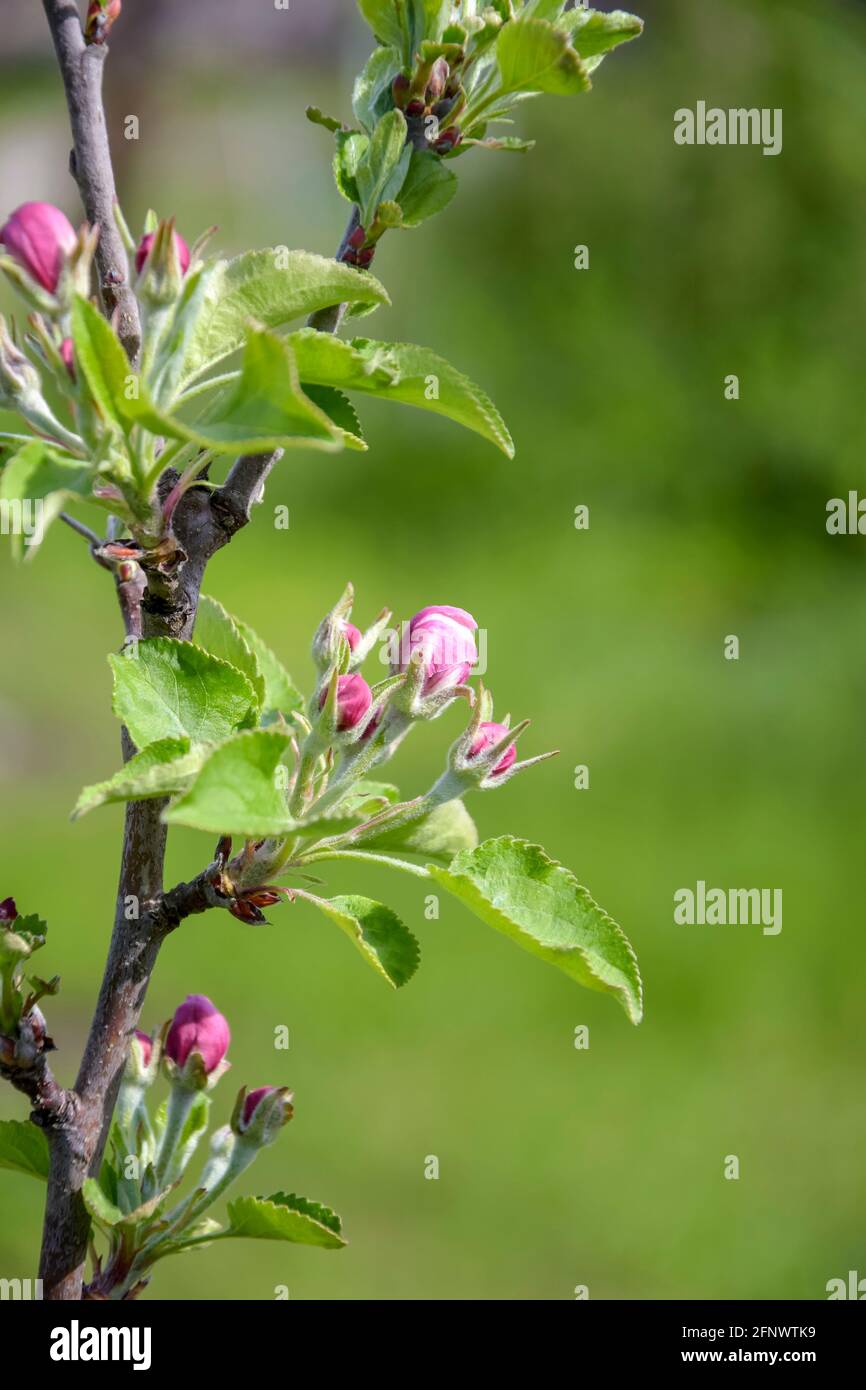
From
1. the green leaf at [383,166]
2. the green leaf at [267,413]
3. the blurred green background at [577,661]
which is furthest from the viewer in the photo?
the blurred green background at [577,661]

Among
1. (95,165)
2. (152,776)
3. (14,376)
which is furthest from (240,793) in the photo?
(95,165)

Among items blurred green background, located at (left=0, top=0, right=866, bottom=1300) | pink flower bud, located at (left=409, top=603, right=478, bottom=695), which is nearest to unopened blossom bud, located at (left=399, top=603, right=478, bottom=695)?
pink flower bud, located at (left=409, top=603, right=478, bottom=695)

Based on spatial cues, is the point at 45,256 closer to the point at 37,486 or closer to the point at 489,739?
the point at 37,486

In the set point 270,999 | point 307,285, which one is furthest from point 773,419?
point 307,285

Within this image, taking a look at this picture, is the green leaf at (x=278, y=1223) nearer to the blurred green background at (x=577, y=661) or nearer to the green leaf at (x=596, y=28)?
the green leaf at (x=596, y=28)

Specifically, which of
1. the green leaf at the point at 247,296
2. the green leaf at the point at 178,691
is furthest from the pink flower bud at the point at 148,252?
the green leaf at the point at 178,691

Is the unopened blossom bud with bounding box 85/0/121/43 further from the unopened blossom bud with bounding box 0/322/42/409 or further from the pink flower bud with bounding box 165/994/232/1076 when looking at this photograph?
the pink flower bud with bounding box 165/994/232/1076

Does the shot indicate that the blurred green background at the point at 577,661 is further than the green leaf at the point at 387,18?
Yes
